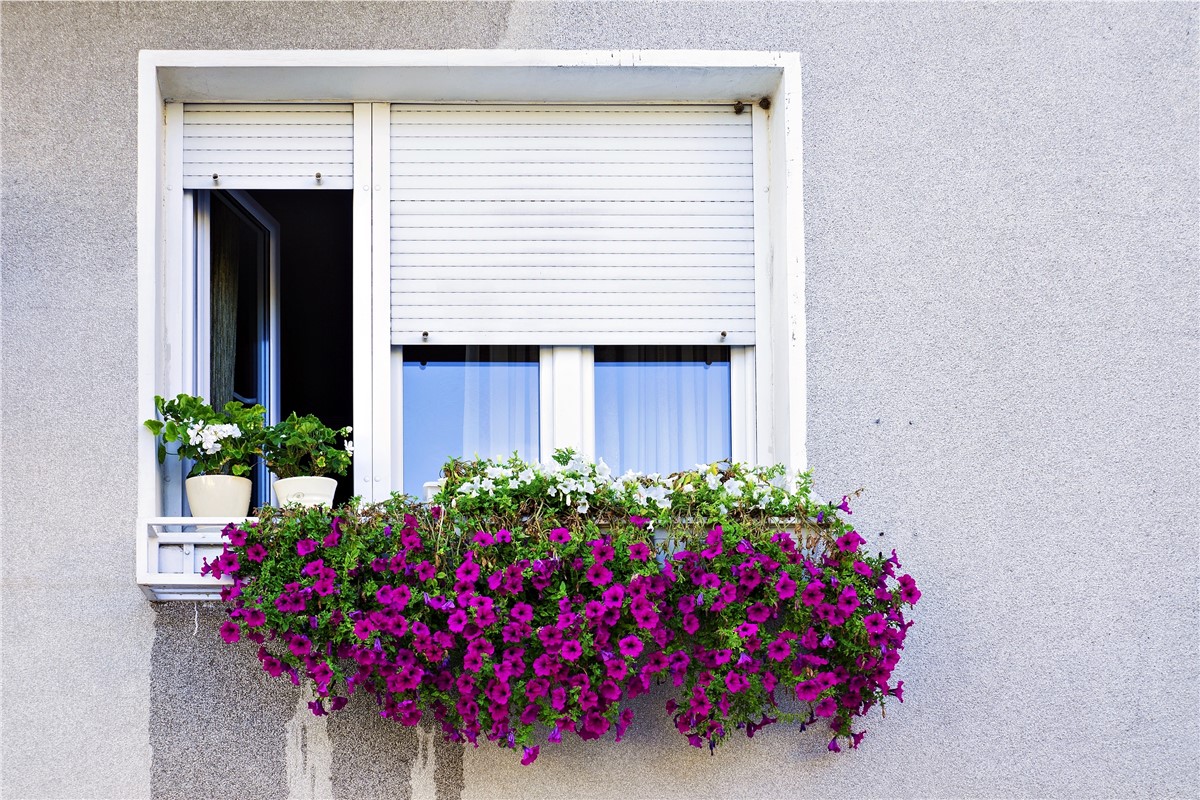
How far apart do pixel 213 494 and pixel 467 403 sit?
3.07 feet

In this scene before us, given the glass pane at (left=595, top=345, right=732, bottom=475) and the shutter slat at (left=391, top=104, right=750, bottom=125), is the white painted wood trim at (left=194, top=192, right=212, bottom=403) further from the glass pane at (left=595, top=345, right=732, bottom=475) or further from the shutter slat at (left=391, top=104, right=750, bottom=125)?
the glass pane at (left=595, top=345, right=732, bottom=475)

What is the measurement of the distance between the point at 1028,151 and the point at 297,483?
274 centimetres

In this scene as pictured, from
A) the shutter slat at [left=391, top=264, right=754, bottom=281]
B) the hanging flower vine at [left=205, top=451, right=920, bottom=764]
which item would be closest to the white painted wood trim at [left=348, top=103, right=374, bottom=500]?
the shutter slat at [left=391, top=264, right=754, bottom=281]

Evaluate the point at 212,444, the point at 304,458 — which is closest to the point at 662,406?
the point at 304,458

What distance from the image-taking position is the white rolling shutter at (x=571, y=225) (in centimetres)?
515

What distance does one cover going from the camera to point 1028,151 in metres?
5.08

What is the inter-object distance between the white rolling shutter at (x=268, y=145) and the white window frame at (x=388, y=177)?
43 millimetres

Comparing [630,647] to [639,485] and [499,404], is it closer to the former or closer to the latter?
[639,485]

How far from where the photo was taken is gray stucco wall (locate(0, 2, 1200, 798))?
4684 millimetres

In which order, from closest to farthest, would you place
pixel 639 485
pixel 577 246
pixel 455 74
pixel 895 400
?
pixel 639 485, pixel 895 400, pixel 455 74, pixel 577 246

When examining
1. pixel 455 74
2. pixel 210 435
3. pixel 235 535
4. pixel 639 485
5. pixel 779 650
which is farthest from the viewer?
pixel 455 74

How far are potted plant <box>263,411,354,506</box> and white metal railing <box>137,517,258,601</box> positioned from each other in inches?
8.3

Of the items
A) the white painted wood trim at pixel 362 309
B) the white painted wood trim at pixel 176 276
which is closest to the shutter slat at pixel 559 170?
the white painted wood trim at pixel 362 309

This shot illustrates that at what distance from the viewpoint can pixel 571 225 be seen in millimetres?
5211
